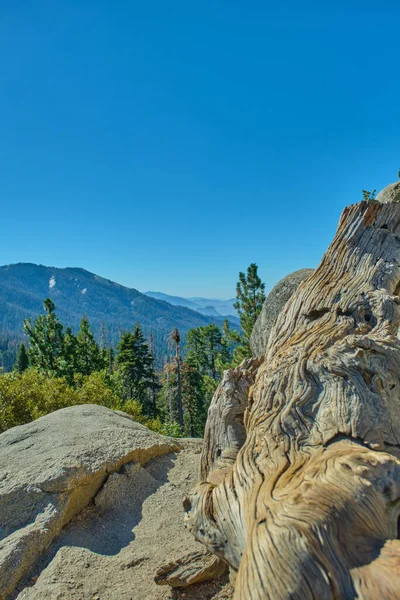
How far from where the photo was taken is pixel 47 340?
28016 millimetres

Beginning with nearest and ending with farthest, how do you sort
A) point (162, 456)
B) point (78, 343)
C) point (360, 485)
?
point (360, 485), point (162, 456), point (78, 343)

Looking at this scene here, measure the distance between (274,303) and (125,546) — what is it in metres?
8.82

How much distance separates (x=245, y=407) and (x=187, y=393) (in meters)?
37.0

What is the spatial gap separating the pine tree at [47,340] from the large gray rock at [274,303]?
66.0 feet

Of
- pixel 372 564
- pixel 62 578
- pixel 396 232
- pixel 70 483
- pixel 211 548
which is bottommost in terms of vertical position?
pixel 62 578

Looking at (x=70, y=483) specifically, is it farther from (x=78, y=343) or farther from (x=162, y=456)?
(x=78, y=343)

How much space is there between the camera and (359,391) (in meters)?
3.30

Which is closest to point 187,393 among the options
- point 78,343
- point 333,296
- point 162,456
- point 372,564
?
point 78,343

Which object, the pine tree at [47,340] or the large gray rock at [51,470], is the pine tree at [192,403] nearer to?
the pine tree at [47,340]

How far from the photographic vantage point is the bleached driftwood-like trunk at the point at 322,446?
1.95 m

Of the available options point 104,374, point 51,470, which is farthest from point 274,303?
point 104,374

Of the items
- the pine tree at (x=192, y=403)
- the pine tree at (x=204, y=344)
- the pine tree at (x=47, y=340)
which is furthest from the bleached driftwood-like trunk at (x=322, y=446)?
the pine tree at (x=204, y=344)

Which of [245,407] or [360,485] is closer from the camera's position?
[360,485]

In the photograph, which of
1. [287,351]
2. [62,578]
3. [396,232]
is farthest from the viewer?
[396,232]
